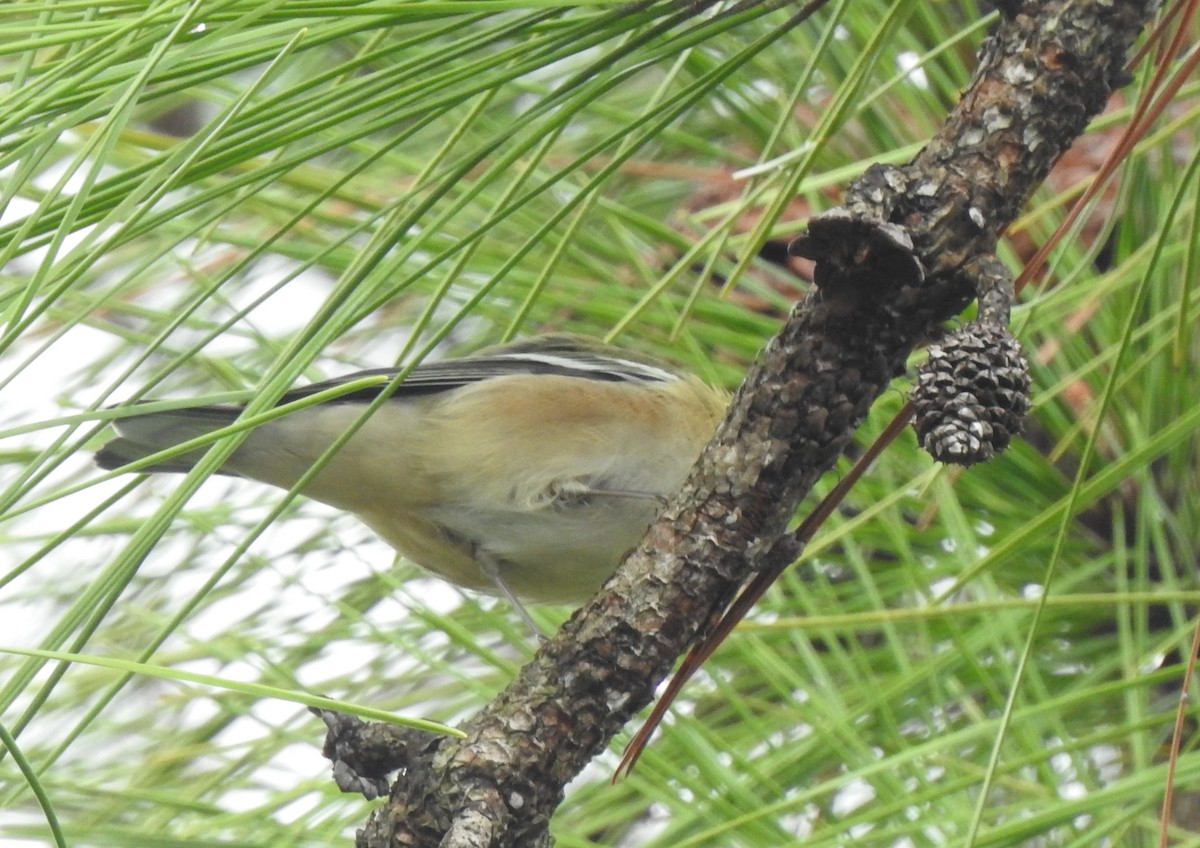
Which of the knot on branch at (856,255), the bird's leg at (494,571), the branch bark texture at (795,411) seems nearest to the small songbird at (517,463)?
the bird's leg at (494,571)

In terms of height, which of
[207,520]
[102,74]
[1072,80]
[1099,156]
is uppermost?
[1099,156]

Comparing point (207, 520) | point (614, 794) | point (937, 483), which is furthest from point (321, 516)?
point (937, 483)

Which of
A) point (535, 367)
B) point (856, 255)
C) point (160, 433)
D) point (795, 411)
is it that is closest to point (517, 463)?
point (535, 367)

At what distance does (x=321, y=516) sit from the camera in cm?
279

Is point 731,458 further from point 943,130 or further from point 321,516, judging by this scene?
point 321,516

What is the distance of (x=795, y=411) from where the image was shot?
1.27 m

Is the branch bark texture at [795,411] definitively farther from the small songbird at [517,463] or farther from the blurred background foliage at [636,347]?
the small songbird at [517,463]

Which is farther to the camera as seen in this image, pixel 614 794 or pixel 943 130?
pixel 614 794

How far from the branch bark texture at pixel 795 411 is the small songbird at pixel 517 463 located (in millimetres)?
1101

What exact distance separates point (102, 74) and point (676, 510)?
657 millimetres

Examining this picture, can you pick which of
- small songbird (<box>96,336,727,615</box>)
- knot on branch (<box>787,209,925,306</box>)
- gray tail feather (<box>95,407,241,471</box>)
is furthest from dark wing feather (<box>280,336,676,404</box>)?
knot on branch (<box>787,209,925,306</box>)

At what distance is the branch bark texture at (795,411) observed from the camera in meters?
1.21

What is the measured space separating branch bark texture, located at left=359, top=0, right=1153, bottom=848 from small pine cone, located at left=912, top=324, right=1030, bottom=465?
0.26 feet

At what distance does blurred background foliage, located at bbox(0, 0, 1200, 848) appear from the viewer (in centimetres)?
124
